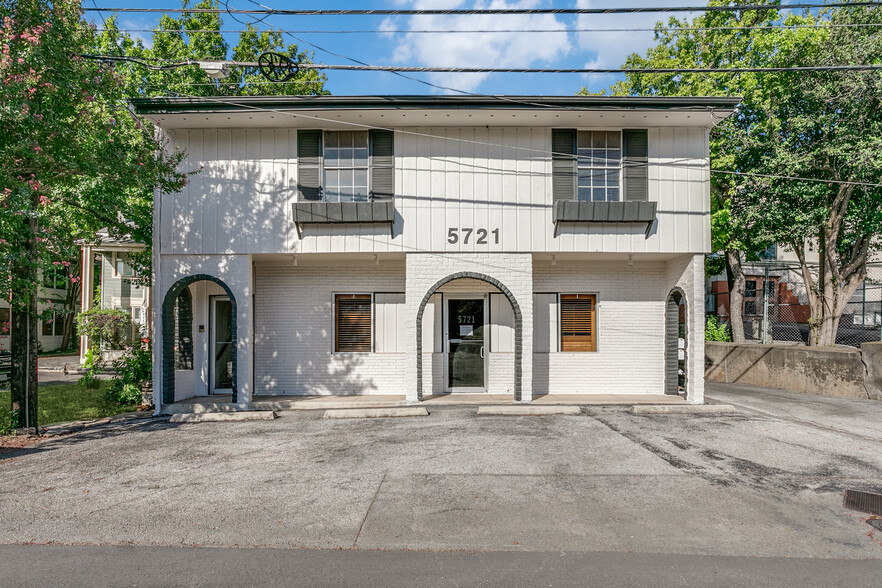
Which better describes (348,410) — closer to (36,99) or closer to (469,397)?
(469,397)

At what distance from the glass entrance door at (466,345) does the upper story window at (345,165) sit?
306cm

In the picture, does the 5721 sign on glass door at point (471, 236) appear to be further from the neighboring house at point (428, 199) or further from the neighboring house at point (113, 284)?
the neighboring house at point (113, 284)

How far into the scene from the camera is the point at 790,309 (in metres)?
22.7

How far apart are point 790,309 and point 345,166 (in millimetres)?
21432

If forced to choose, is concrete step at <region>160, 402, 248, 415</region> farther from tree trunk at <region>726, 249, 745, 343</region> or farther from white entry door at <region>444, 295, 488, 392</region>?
tree trunk at <region>726, 249, 745, 343</region>

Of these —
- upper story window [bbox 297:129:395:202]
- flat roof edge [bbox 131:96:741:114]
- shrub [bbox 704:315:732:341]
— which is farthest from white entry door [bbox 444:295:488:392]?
shrub [bbox 704:315:732:341]

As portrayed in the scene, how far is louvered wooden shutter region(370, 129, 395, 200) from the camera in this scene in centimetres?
1032

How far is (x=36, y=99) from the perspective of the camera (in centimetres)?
747

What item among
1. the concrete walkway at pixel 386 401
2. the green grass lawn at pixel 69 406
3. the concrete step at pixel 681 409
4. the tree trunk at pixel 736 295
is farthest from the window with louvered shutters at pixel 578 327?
the green grass lawn at pixel 69 406

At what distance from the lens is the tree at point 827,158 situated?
12.6 m

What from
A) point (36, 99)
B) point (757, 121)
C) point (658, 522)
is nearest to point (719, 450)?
point (658, 522)

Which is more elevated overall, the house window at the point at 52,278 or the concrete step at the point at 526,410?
the house window at the point at 52,278

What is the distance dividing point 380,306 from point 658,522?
7.77 m

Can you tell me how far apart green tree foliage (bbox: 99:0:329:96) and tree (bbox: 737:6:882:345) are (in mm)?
12132
